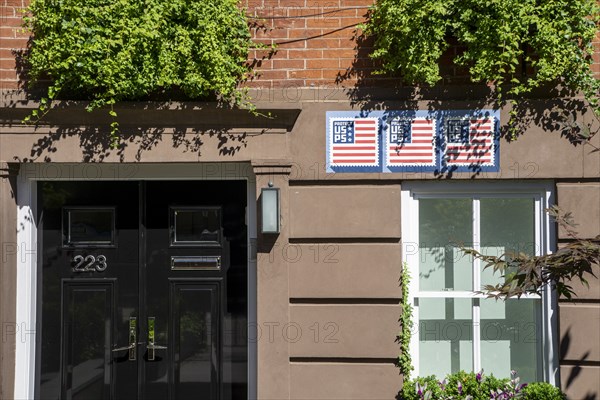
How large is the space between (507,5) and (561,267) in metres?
2.37

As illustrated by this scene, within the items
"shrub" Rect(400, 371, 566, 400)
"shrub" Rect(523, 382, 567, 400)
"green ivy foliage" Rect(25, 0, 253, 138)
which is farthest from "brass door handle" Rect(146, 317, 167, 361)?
"shrub" Rect(523, 382, 567, 400)

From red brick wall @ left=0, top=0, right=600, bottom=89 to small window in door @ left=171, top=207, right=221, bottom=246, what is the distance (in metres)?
1.36

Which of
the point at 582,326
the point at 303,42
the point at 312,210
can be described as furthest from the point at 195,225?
the point at 582,326

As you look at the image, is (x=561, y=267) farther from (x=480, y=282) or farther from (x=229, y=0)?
(x=229, y=0)

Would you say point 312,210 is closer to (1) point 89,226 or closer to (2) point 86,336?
(1) point 89,226

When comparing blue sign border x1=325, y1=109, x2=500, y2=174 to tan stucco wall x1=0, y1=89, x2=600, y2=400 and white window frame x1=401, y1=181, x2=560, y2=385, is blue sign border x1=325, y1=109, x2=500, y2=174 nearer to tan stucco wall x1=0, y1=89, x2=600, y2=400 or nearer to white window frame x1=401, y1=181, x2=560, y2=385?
tan stucco wall x1=0, y1=89, x2=600, y2=400

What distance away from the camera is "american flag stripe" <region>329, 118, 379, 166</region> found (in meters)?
6.84

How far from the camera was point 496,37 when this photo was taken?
646 centimetres

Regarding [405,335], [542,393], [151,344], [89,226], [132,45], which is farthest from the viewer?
[89,226]

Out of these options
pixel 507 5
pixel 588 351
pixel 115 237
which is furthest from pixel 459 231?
pixel 115 237

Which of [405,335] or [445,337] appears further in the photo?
[445,337]

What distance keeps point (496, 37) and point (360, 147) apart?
157cm

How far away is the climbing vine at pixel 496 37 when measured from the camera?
6.41 meters

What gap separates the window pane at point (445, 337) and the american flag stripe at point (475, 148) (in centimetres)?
136
